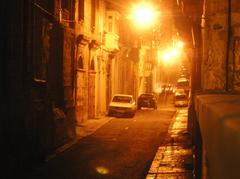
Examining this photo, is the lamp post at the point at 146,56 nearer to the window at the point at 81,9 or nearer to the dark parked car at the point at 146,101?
the dark parked car at the point at 146,101

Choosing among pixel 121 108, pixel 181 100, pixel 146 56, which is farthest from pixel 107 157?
pixel 146 56

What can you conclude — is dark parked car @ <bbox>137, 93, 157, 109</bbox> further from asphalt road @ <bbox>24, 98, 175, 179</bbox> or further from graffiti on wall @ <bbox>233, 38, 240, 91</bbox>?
graffiti on wall @ <bbox>233, 38, 240, 91</bbox>

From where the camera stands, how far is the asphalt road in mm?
11797

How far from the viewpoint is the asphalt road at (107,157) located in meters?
11.8

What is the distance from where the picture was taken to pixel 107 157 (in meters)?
14.5

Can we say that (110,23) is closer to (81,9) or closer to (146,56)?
(81,9)

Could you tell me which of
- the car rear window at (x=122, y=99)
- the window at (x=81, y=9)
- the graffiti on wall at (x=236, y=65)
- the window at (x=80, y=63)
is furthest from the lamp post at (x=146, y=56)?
the graffiti on wall at (x=236, y=65)

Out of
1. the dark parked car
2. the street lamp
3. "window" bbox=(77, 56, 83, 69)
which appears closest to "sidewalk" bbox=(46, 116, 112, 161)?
"window" bbox=(77, 56, 83, 69)

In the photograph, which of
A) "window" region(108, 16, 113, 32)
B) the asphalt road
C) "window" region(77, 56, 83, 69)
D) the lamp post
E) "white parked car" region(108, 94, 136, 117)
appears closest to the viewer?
the asphalt road

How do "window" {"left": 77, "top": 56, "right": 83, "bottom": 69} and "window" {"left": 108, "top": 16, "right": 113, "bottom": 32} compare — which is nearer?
"window" {"left": 77, "top": 56, "right": 83, "bottom": 69}

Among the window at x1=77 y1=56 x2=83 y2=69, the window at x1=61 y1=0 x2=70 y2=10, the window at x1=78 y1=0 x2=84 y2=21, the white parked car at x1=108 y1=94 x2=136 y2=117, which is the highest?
the window at x1=78 y1=0 x2=84 y2=21

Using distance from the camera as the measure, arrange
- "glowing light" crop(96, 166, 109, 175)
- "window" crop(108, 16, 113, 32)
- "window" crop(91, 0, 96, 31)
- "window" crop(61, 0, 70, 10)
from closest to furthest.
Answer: "glowing light" crop(96, 166, 109, 175) → "window" crop(61, 0, 70, 10) → "window" crop(91, 0, 96, 31) → "window" crop(108, 16, 113, 32)

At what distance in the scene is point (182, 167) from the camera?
12.2 meters

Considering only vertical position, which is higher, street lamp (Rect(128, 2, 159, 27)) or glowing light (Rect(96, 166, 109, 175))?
street lamp (Rect(128, 2, 159, 27))
